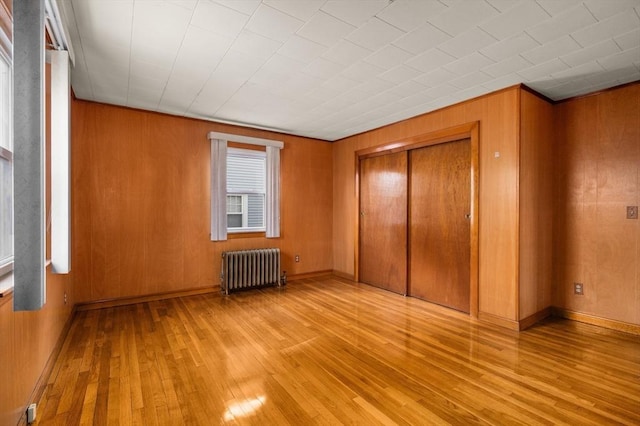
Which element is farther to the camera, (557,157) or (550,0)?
(557,157)

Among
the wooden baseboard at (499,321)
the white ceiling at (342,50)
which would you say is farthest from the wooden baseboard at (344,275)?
the white ceiling at (342,50)

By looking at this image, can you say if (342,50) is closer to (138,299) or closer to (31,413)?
(31,413)

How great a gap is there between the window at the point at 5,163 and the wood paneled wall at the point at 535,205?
4238 mm

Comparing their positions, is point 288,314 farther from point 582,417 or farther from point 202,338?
point 582,417

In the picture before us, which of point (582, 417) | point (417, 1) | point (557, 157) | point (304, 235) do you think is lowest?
point (582, 417)

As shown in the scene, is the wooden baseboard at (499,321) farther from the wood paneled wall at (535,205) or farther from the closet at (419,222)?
the closet at (419,222)

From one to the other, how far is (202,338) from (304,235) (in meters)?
2.93

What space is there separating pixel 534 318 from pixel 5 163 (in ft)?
15.9

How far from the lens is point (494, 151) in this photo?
350 centimetres

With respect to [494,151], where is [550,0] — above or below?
above

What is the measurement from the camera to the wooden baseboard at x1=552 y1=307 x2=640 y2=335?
3.21 meters

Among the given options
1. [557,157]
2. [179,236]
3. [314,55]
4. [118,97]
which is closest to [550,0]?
[314,55]

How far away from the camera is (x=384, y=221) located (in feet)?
16.5

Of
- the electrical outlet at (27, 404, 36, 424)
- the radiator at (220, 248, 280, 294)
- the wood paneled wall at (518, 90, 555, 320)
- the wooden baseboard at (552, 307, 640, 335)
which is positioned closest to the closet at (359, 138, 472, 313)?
the wood paneled wall at (518, 90, 555, 320)
